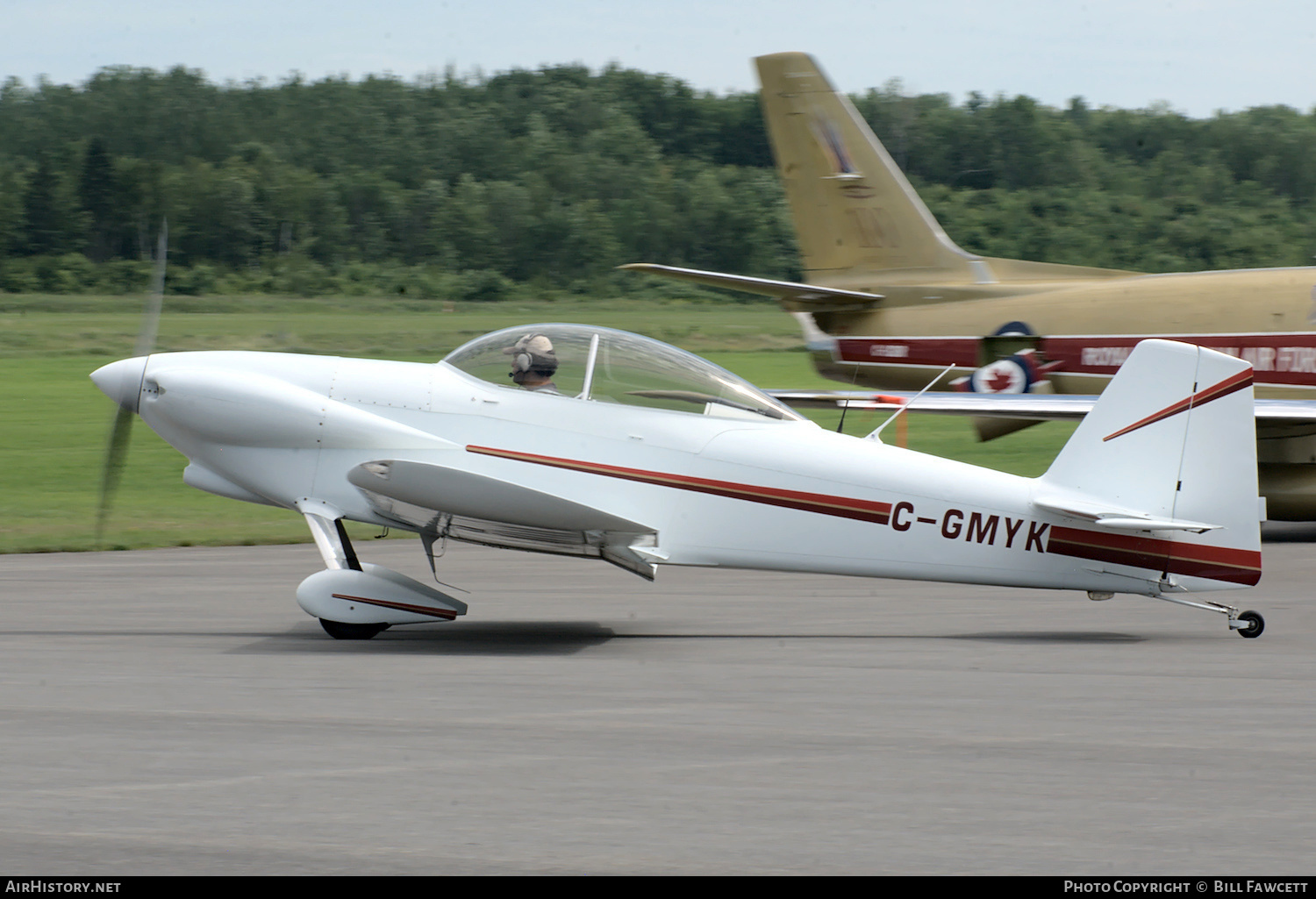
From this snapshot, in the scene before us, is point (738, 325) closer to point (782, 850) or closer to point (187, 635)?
point (187, 635)

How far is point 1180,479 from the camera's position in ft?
26.8

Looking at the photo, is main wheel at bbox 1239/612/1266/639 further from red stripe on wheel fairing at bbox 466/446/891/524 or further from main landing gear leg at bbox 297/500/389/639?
main landing gear leg at bbox 297/500/389/639

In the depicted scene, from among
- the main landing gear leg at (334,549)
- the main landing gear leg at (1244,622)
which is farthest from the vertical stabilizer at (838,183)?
the main landing gear leg at (334,549)

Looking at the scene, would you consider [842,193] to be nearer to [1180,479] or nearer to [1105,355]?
[1105,355]

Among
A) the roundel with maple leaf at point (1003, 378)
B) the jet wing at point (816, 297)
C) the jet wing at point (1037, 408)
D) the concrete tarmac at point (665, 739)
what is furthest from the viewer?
the jet wing at point (816, 297)

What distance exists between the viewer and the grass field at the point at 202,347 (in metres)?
17.2

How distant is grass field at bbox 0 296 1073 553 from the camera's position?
56.4 feet

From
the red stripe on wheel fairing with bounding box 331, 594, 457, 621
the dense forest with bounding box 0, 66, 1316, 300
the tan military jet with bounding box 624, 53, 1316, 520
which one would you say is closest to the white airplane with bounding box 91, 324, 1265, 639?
the red stripe on wheel fairing with bounding box 331, 594, 457, 621

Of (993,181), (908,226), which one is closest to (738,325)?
(908,226)

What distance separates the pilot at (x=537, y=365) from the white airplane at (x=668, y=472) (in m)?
0.01

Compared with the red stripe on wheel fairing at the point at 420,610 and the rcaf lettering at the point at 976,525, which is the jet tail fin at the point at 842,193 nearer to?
the rcaf lettering at the point at 976,525

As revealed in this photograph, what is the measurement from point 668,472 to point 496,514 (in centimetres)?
108

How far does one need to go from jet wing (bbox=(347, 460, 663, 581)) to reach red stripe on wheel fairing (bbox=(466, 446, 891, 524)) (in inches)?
12.0

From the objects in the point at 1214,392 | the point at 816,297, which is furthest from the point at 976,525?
the point at 816,297
